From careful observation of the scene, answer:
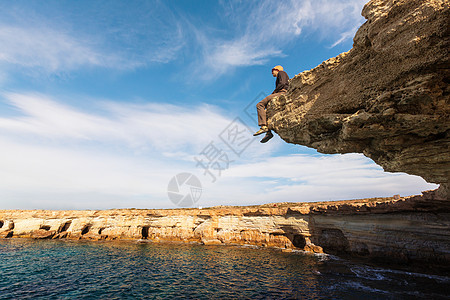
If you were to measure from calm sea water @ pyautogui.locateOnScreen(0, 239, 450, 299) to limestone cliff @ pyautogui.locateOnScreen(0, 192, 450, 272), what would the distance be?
3423 mm

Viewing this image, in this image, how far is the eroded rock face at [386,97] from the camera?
6.32 metres

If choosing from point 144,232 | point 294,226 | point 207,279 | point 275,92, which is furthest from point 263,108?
point 144,232

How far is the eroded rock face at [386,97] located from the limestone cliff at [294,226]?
489 inches

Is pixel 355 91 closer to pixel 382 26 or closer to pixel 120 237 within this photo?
pixel 382 26

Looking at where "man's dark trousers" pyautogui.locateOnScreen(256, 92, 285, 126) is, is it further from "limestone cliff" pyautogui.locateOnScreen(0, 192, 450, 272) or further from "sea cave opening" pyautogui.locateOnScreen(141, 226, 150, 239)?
"sea cave opening" pyautogui.locateOnScreen(141, 226, 150, 239)

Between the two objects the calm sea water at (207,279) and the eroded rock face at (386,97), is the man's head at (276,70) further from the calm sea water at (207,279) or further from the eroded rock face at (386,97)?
the calm sea water at (207,279)

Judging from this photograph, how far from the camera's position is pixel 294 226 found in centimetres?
3478

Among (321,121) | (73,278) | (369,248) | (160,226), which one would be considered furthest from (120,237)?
(321,121)

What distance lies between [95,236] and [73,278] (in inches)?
1347

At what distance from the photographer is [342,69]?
8766 millimetres

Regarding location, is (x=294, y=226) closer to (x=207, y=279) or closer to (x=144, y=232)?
(x=207, y=279)

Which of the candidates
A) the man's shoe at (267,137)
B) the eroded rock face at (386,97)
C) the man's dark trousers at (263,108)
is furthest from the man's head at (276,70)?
the man's shoe at (267,137)

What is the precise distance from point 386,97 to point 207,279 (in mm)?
20488

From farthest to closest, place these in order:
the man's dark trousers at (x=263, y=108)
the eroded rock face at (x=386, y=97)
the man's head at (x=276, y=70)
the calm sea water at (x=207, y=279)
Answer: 1. the calm sea water at (x=207, y=279)
2. the man's dark trousers at (x=263, y=108)
3. the man's head at (x=276, y=70)
4. the eroded rock face at (x=386, y=97)
